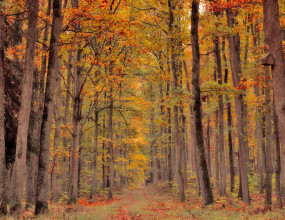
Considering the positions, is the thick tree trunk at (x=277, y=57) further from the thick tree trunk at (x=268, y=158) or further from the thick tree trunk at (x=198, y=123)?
the thick tree trunk at (x=268, y=158)

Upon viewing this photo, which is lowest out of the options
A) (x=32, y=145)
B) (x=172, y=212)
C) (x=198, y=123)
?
(x=172, y=212)

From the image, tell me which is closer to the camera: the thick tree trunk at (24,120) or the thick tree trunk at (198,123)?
the thick tree trunk at (24,120)

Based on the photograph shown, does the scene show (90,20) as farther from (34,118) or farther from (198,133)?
(198,133)

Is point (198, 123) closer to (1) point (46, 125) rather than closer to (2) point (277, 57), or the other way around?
(2) point (277, 57)

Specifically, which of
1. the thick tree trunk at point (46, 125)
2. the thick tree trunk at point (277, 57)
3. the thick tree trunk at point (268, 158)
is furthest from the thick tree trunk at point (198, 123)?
the thick tree trunk at point (46, 125)

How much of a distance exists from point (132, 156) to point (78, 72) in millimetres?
15250

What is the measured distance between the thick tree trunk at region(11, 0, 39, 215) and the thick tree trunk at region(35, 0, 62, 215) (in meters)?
1.29

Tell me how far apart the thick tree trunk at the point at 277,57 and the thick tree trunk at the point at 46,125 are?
761 cm

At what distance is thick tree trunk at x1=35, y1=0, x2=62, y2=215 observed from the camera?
9.91 m

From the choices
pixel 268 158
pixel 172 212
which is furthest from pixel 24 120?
pixel 268 158

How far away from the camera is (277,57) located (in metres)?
7.57

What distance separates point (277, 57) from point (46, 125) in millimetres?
8576

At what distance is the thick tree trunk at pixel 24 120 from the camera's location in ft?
27.7

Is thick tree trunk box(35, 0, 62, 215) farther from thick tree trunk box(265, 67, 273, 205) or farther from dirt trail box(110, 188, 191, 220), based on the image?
thick tree trunk box(265, 67, 273, 205)
